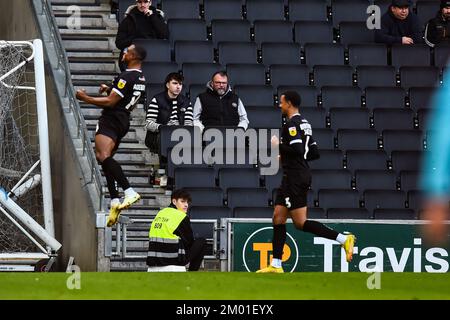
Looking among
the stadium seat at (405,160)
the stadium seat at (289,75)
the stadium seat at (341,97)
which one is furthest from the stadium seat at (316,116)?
the stadium seat at (405,160)

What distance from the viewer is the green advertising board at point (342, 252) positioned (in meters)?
19.3

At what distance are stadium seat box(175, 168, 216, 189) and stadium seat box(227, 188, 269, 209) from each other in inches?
13.6

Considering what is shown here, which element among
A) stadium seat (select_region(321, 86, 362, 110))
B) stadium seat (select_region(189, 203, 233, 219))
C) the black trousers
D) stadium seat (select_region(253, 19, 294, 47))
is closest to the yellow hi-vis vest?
the black trousers

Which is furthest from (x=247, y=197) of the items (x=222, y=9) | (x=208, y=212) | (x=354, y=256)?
(x=222, y=9)

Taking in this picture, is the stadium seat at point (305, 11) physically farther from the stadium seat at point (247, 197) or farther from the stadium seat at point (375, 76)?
the stadium seat at point (247, 197)

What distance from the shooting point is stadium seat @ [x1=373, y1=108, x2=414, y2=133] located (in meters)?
22.6

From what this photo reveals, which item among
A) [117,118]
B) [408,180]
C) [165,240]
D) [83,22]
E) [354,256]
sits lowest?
[354,256]

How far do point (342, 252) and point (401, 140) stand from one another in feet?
10.5

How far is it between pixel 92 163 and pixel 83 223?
77 centimetres

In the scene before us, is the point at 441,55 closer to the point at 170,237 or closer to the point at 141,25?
the point at 141,25

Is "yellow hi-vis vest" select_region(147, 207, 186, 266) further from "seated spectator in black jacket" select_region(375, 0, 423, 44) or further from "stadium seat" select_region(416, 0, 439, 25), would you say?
"stadium seat" select_region(416, 0, 439, 25)

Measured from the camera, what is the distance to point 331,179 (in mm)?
21500

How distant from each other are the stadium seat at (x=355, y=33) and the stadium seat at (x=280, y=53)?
3.29 ft
